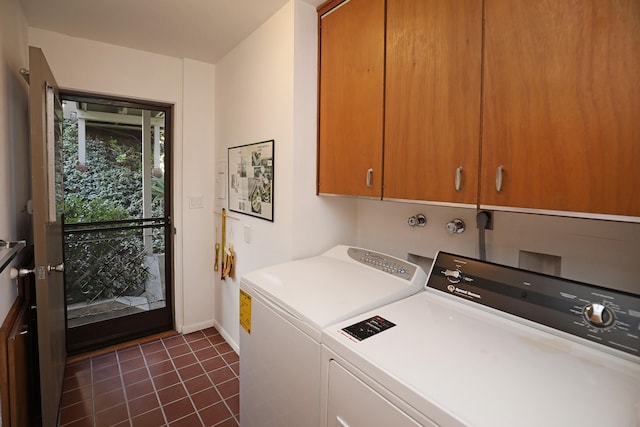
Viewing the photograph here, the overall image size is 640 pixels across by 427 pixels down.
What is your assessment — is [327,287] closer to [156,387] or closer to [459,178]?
Result: [459,178]

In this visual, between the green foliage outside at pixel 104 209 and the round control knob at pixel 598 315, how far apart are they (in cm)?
289

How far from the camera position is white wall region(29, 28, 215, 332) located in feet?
7.64

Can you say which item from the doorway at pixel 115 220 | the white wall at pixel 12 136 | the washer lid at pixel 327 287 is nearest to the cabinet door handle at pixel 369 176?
the washer lid at pixel 327 287

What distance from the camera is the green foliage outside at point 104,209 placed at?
8.07 feet

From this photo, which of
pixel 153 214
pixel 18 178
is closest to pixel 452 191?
pixel 18 178

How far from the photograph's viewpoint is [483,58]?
1.10 m

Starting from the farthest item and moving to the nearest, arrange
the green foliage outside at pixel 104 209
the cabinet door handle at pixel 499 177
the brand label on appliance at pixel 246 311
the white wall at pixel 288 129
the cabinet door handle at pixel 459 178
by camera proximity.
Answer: the green foliage outside at pixel 104 209 → the white wall at pixel 288 129 → the brand label on appliance at pixel 246 311 → the cabinet door handle at pixel 459 178 → the cabinet door handle at pixel 499 177

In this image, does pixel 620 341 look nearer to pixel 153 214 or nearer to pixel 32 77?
pixel 32 77

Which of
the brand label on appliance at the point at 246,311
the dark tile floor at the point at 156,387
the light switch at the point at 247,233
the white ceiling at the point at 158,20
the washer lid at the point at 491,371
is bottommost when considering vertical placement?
the dark tile floor at the point at 156,387

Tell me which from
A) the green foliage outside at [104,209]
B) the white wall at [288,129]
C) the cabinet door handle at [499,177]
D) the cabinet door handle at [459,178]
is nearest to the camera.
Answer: the cabinet door handle at [499,177]

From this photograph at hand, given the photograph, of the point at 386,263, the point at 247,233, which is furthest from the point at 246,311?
the point at 247,233

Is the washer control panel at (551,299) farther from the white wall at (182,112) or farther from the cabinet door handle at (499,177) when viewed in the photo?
the white wall at (182,112)

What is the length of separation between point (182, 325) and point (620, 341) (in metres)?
2.91

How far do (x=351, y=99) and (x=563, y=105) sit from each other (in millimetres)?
931
